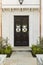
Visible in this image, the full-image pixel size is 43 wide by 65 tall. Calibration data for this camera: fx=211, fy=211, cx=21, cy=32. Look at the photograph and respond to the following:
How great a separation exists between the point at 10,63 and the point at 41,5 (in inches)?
274

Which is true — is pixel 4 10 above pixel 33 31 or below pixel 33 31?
above

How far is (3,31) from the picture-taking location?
16.4 metres

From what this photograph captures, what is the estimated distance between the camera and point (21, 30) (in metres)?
16.9

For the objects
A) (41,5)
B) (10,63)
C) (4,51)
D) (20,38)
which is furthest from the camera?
(20,38)

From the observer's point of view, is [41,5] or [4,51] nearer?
[4,51]

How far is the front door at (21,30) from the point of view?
1675 centimetres

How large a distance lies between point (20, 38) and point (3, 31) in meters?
1.54

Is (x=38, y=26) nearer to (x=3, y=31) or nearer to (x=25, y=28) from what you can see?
(x=25, y=28)

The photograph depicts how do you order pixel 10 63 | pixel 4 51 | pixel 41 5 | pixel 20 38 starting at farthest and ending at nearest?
pixel 20 38
pixel 41 5
pixel 4 51
pixel 10 63

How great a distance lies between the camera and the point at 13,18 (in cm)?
1653

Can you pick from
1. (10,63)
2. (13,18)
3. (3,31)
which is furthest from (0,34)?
(10,63)

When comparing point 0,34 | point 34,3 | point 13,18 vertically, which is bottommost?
point 0,34

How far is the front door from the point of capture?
659 inches

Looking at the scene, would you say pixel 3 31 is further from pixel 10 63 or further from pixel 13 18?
pixel 10 63
